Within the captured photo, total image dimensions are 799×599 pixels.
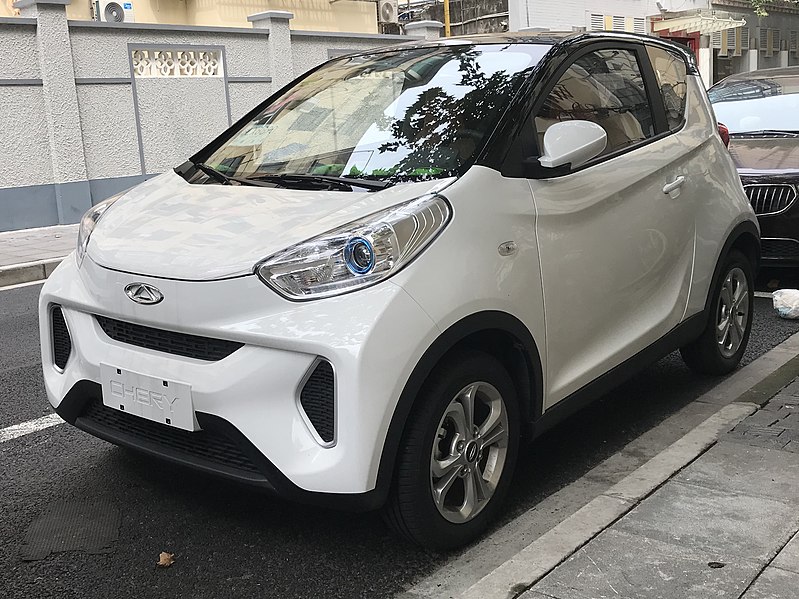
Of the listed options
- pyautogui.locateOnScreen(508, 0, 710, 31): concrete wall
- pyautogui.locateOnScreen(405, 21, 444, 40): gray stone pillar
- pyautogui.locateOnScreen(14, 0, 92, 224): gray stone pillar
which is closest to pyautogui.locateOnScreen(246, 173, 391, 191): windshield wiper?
pyautogui.locateOnScreen(14, 0, 92, 224): gray stone pillar

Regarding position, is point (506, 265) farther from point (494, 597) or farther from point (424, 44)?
point (424, 44)

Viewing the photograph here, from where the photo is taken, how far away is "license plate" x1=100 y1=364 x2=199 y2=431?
8.91 feet

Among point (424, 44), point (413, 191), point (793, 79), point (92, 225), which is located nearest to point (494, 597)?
point (413, 191)

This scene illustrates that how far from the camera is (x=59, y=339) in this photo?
10.5 feet

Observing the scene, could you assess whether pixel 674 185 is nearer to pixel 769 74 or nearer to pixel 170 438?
pixel 170 438

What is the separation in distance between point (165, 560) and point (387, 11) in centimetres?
1948

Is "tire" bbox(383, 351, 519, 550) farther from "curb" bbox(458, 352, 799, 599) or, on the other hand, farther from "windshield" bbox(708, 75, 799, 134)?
"windshield" bbox(708, 75, 799, 134)

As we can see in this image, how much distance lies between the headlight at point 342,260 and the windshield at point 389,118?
1.30 feet

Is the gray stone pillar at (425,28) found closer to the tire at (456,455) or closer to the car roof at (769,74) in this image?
the car roof at (769,74)

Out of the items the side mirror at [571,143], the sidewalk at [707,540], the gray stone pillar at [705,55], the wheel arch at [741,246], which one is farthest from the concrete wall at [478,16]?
the sidewalk at [707,540]

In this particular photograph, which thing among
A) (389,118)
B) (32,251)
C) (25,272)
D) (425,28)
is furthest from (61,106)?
(389,118)

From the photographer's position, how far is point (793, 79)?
809 cm

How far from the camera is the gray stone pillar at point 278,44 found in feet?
44.3

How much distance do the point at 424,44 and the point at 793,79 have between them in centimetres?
544
